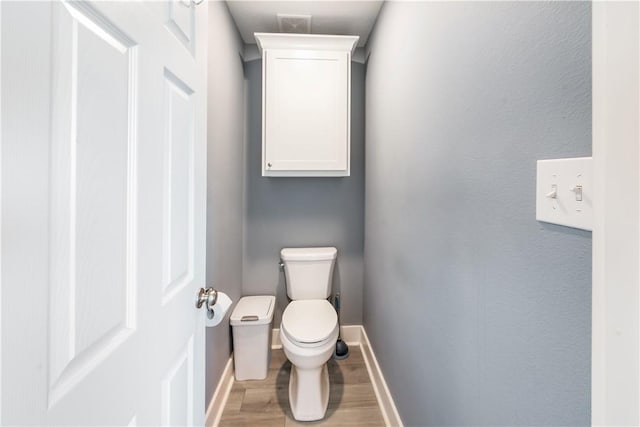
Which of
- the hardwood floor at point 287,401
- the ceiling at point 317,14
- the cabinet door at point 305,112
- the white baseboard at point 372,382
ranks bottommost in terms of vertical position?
the hardwood floor at point 287,401

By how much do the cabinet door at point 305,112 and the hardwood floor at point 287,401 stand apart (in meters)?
1.31

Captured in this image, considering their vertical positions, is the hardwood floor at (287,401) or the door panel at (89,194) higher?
the door panel at (89,194)

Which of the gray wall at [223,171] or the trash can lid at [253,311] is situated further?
the trash can lid at [253,311]

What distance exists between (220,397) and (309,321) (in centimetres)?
62

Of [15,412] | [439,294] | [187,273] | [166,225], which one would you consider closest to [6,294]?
[15,412]

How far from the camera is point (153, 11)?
1.79 ft

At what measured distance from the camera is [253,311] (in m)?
1.82

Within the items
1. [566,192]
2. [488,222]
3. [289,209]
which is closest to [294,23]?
[289,209]

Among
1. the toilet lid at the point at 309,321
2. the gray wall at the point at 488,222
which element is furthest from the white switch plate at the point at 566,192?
the toilet lid at the point at 309,321

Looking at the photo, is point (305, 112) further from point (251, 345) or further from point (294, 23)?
point (251, 345)

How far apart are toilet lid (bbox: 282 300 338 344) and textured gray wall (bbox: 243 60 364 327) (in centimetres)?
42

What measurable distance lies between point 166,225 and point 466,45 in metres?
0.90

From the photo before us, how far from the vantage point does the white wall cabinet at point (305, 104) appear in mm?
1858

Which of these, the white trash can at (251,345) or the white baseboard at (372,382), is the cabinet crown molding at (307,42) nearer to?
the white trash can at (251,345)
